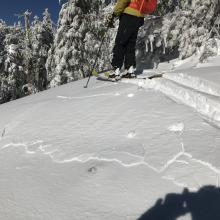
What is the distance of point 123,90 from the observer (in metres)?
5.37

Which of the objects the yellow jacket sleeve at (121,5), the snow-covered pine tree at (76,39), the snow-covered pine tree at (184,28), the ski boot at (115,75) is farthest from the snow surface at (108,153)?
the snow-covered pine tree at (76,39)

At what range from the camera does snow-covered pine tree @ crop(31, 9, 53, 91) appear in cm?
3356

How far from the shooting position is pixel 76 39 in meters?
24.4

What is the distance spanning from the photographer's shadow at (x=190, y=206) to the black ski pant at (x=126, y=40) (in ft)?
15.2

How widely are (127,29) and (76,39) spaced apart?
715 inches

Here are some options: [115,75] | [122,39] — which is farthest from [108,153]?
[122,39]

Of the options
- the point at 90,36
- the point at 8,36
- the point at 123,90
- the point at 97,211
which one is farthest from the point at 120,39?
the point at 8,36

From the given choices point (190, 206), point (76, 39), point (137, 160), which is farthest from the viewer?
point (76, 39)

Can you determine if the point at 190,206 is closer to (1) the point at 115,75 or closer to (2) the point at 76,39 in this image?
(1) the point at 115,75

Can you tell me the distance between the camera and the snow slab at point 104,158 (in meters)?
2.66

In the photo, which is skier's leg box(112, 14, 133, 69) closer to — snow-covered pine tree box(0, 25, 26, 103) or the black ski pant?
the black ski pant

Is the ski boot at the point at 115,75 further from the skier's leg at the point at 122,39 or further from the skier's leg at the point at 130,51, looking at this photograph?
the skier's leg at the point at 130,51

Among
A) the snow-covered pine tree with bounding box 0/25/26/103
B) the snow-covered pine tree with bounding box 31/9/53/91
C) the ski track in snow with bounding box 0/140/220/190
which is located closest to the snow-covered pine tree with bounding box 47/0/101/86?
the snow-covered pine tree with bounding box 0/25/26/103

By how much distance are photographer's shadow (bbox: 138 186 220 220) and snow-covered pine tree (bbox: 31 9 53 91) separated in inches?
1237
